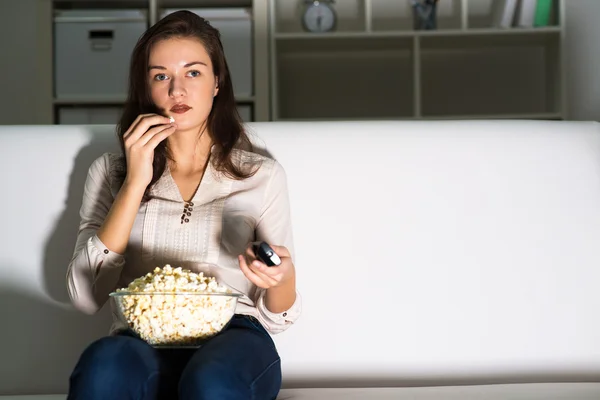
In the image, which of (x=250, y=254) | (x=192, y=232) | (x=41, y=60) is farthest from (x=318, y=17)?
(x=250, y=254)

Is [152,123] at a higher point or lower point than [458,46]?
lower

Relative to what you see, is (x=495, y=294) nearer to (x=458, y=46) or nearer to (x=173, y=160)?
(x=173, y=160)

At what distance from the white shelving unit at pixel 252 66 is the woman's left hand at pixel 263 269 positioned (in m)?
2.11

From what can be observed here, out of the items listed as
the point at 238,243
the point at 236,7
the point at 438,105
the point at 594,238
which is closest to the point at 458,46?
the point at 438,105

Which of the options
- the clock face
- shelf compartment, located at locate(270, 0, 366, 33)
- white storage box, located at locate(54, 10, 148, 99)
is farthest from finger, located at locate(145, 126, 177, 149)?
shelf compartment, located at locate(270, 0, 366, 33)

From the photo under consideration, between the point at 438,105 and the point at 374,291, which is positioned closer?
the point at 374,291

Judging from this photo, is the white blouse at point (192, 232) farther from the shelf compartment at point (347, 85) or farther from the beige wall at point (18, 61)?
the beige wall at point (18, 61)

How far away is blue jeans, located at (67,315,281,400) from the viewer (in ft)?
3.62

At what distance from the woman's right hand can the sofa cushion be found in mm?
416

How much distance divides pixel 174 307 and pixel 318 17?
2.50 m

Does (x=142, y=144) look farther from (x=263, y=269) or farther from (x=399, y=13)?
(x=399, y=13)

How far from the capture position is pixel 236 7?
11.6 feet

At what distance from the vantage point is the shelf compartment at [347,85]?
3.77m

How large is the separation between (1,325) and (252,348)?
608 millimetres
